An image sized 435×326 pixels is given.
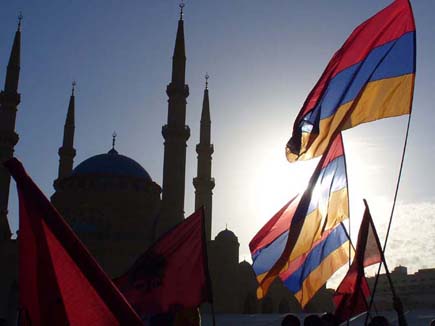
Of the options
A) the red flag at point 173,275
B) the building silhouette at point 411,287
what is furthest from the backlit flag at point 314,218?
the building silhouette at point 411,287

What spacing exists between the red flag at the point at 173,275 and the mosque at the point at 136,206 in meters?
19.0

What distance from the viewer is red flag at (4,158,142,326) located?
3393 millimetres

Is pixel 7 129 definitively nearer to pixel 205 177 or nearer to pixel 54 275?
pixel 205 177

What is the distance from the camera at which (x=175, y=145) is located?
1044 inches

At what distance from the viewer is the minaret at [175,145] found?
25781 millimetres

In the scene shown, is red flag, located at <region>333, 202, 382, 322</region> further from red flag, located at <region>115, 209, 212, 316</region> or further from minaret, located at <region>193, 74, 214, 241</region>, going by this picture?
minaret, located at <region>193, 74, 214, 241</region>

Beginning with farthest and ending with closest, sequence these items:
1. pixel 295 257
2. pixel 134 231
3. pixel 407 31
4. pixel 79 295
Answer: pixel 134 231 → pixel 295 257 → pixel 407 31 → pixel 79 295

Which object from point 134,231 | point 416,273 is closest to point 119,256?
point 134,231

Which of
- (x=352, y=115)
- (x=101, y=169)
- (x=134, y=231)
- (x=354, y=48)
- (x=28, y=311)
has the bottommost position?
(x=28, y=311)

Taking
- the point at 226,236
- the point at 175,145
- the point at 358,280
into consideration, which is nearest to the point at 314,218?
the point at 358,280

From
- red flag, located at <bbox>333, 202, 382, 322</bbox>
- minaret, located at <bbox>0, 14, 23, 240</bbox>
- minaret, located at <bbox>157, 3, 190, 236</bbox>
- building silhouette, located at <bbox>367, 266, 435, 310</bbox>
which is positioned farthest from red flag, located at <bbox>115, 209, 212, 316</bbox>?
building silhouette, located at <bbox>367, 266, 435, 310</bbox>

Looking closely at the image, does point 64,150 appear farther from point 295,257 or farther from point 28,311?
point 28,311

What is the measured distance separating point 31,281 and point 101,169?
28.7 metres

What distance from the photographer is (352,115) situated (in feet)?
20.6
